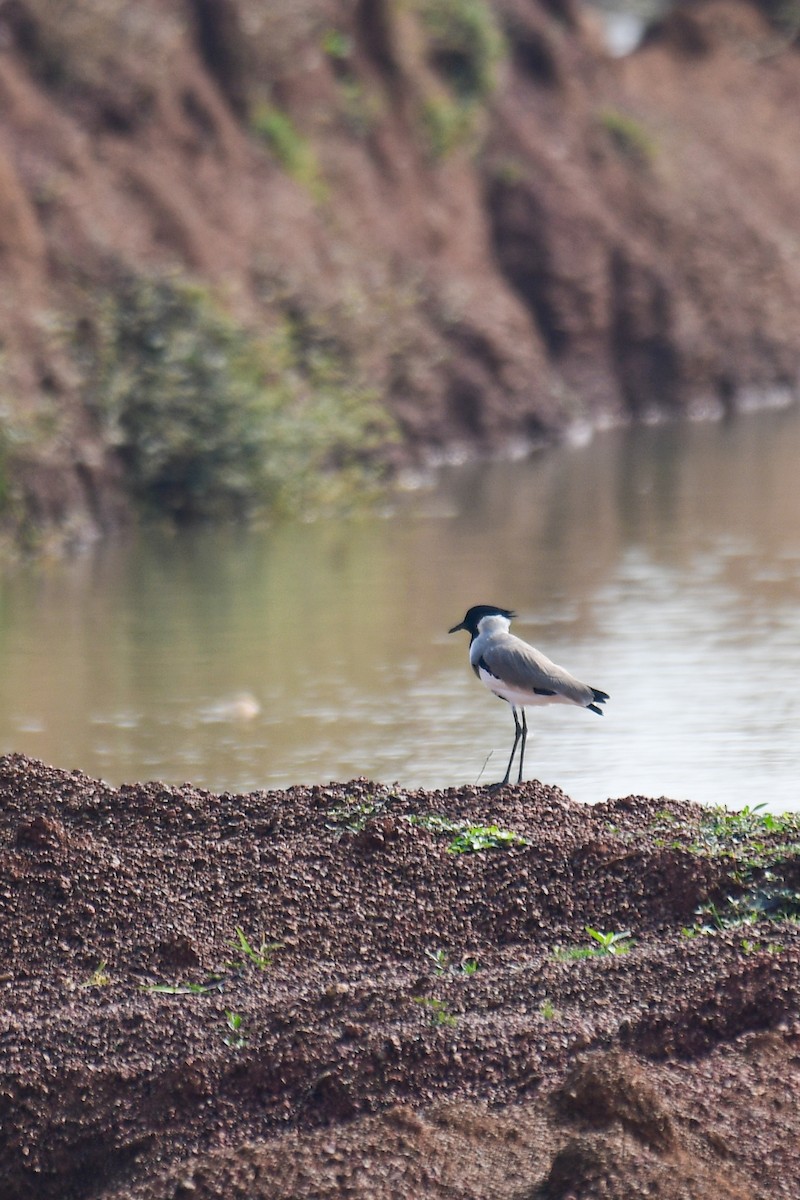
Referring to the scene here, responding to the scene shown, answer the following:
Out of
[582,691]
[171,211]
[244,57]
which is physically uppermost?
[244,57]

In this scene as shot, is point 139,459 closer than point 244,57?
Yes

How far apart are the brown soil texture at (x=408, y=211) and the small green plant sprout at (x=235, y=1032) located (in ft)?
42.7

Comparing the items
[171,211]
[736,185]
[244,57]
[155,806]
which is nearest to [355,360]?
[171,211]

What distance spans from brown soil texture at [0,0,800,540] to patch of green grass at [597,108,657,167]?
6 cm

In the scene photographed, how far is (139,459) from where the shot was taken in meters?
20.0

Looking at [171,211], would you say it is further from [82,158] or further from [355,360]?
[355,360]

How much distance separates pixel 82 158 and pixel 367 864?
19.0 meters

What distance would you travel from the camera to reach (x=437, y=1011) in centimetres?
520

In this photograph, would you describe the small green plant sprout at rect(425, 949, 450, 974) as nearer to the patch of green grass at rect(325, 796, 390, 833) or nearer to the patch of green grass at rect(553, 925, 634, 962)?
the patch of green grass at rect(553, 925, 634, 962)

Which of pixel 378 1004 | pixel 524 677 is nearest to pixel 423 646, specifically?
pixel 524 677

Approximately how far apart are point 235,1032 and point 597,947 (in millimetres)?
1205

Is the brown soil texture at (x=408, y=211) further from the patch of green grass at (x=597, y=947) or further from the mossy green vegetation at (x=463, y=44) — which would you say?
the patch of green grass at (x=597, y=947)

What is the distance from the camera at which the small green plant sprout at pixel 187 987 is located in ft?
18.5

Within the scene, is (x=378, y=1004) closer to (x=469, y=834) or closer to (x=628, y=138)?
(x=469, y=834)
